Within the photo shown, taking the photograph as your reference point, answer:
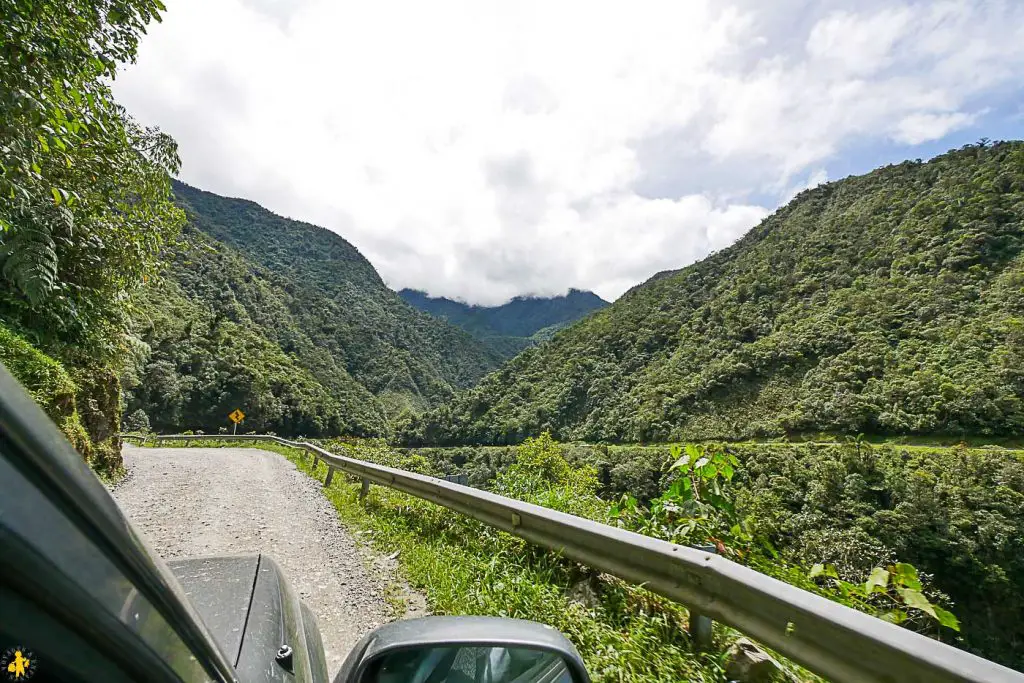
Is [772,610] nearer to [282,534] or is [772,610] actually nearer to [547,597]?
[547,597]

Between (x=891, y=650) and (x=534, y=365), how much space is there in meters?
143

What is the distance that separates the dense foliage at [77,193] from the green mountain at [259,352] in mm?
821

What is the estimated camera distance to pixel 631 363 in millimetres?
126125

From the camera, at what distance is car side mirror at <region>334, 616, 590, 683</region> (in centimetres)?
142

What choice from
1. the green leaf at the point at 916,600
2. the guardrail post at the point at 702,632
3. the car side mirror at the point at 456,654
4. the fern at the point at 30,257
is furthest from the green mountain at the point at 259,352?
the green leaf at the point at 916,600

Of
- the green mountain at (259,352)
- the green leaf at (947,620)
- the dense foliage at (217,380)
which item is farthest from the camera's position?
the dense foliage at (217,380)

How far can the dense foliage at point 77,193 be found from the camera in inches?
174

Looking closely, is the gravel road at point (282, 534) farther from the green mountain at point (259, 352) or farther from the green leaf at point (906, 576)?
the green mountain at point (259, 352)

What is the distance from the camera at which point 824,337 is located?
94500 millimetres

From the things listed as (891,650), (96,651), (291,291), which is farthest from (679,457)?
(291,291)

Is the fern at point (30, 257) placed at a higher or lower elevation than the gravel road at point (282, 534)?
higher

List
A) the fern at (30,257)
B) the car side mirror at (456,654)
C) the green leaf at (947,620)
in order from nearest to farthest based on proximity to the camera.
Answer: the car side mirror at (456,654) → the green leaf at (947,620) → the fern at (30,257)

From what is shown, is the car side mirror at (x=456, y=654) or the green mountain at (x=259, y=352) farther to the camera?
the green mountain at (x=259, y=352)

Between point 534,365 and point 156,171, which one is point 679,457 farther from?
point 534,365
